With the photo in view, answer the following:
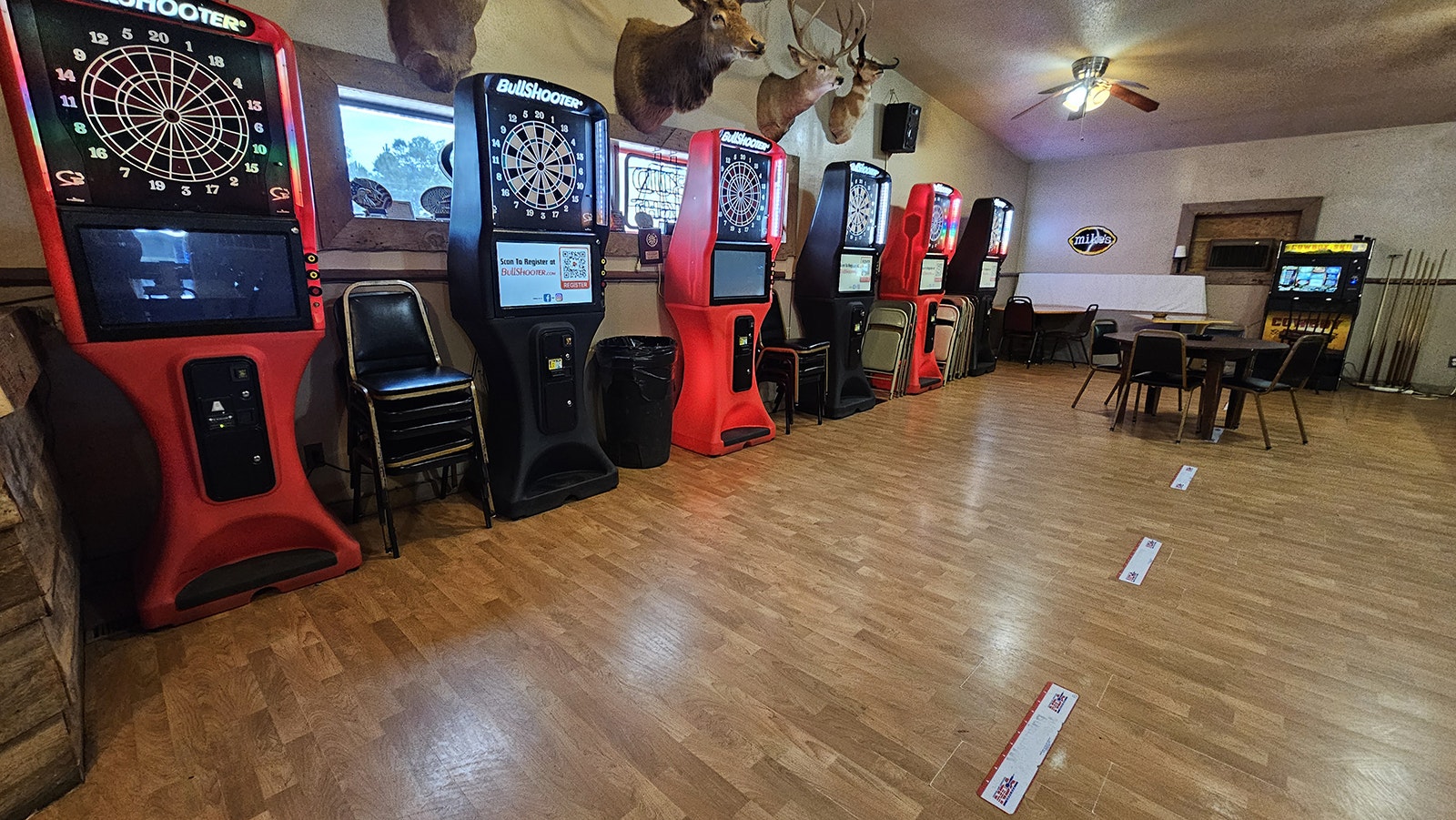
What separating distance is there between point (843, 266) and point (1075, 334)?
497cm

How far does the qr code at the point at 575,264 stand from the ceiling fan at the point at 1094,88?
500 centimetres

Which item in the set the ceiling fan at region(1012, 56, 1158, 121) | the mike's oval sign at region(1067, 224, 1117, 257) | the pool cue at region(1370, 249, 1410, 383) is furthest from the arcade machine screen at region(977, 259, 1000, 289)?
the pool cue at region(1370, 249, 1410, 383)

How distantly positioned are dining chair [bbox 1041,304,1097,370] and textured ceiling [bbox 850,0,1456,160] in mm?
2277

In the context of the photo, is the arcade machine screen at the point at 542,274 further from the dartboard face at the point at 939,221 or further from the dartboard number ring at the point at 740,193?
the dartboard face at the point at 939,221

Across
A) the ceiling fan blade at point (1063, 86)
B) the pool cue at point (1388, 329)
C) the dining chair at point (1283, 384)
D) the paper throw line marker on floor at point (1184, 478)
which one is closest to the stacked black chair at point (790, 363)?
the paper throw line marker on floor at point (1184, 478)

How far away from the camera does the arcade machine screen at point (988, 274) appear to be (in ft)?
22.5

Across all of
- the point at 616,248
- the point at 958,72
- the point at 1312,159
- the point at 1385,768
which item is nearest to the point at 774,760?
the point at 1385,768

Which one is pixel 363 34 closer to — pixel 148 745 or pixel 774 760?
pixel 148 745

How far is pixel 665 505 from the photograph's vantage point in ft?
9.75

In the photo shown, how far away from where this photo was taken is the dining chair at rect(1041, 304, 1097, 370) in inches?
306

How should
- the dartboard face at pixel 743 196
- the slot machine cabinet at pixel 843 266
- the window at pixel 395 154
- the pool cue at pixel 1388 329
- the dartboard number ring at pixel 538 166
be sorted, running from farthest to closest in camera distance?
1. the pool cue at pixel 1388 329
2. the slot machine cabinet at pixel 843 266
3. the dartboard face at pixel 743 196
4. the window at pixel 395 154
5. the dartboard number ring at pixel 538 166

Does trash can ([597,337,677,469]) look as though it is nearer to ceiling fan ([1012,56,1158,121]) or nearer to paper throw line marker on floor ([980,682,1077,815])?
paper throw line marker on floor ([980,682,1077,815])

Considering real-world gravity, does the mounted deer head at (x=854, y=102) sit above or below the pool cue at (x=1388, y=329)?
above

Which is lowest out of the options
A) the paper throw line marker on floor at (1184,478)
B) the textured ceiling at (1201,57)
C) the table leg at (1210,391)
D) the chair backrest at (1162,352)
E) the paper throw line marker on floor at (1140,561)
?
the paper throw line marker on floor at (1140,561)
